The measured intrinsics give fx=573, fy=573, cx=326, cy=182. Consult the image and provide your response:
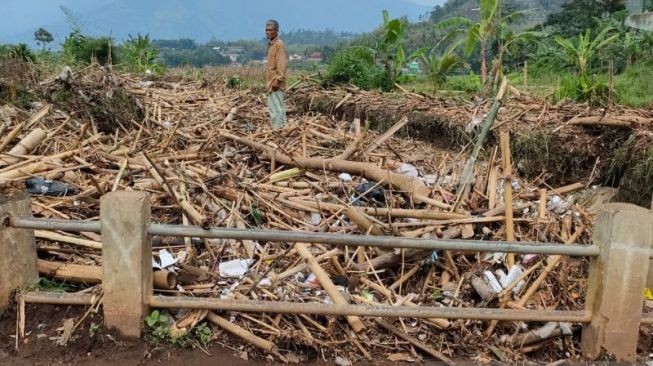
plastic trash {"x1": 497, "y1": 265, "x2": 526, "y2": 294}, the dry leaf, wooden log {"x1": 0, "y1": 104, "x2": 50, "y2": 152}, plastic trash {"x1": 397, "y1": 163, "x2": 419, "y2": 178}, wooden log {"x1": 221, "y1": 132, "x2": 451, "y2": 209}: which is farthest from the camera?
plastic trash {"x1": 397, "y1": 163, "x2": 419, "y2": 178}

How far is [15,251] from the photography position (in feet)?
12.4

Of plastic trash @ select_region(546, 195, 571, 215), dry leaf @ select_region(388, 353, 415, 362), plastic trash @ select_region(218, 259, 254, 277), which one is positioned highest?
plastic trash @ select_region(546, 195, 571, 215)

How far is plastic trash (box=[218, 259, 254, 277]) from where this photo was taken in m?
4.43

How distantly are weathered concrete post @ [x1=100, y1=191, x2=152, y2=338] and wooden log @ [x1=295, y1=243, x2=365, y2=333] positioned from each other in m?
1.12

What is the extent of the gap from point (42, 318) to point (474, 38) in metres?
12.0

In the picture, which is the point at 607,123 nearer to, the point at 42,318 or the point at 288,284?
the point at 288,284

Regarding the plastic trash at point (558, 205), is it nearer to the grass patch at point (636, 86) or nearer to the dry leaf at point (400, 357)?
the dry leaf at point (400, 357)

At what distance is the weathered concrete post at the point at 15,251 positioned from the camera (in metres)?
3.67

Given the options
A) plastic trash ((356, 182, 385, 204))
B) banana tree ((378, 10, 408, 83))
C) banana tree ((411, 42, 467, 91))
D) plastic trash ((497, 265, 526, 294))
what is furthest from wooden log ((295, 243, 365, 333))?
banana tree ((378, 10, 408, 83))

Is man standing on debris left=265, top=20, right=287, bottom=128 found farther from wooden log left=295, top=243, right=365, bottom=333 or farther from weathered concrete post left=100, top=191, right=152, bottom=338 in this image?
weathered concrete post left=100, top=191, right=152, bottom=338

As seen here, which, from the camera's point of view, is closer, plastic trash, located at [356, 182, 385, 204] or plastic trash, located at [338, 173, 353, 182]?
plastic trash, located at [356, 182, 385, 204]

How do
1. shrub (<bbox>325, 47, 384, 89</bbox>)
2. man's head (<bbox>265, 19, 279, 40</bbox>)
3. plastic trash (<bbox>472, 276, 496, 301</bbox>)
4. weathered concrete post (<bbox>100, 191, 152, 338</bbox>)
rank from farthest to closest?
1. shrub (<bbox>325, 47, 384, 89</bbox>)
2. man's head (<bbox>265, 19, 279, 40</bbox>)
3. plastic trash (<bbox>472, 276, 496, 301</bbox>)
4. weathered concrete post (<bbox>100, 191, 152, 338</bbox>)

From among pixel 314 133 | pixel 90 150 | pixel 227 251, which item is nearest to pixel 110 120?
pixel 90 150

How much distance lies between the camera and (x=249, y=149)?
21.9 ft
